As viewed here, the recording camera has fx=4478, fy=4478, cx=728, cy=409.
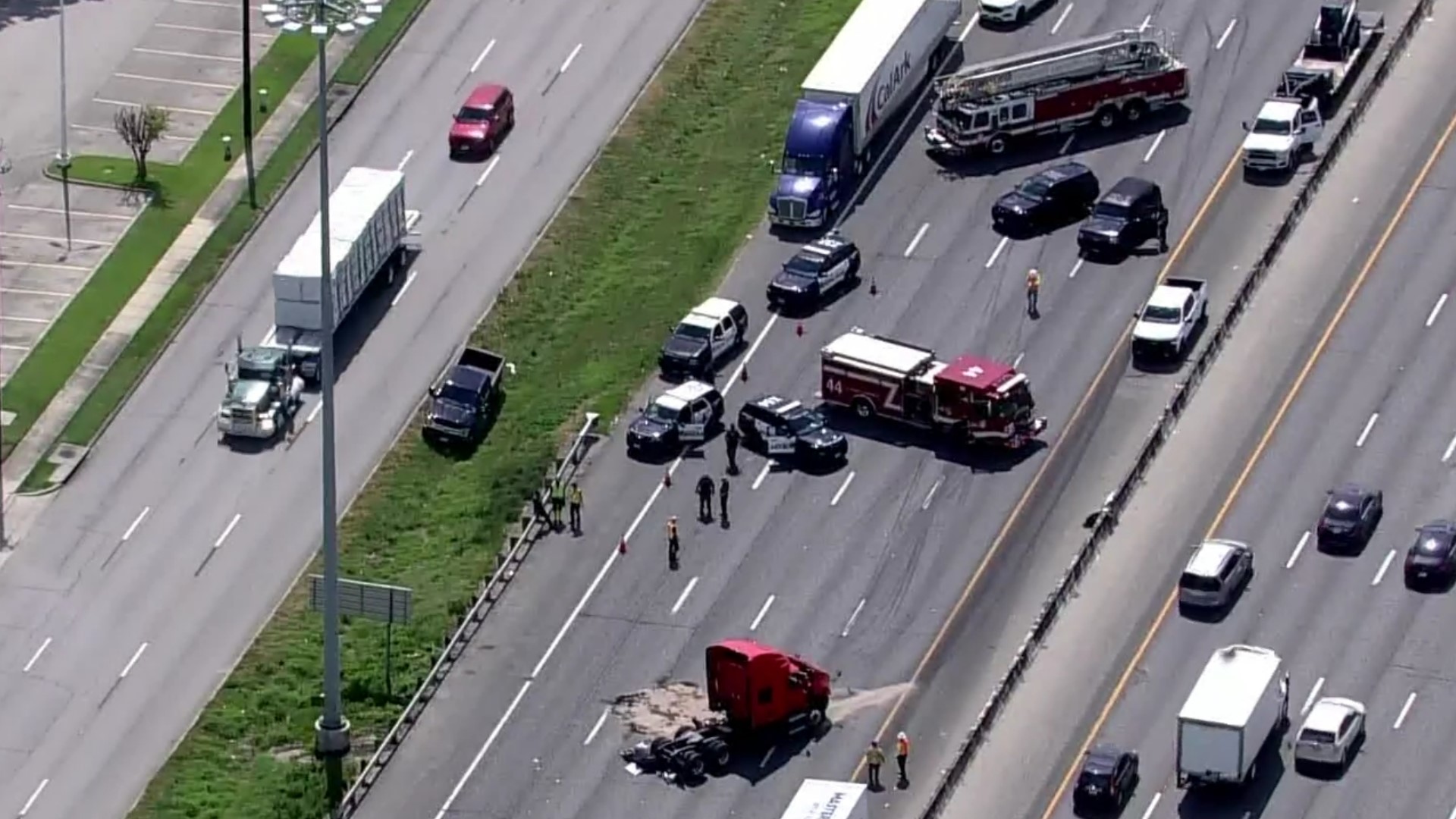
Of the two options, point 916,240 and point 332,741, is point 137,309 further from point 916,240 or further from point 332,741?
point 332,741

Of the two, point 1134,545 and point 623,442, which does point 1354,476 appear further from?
point 623,442

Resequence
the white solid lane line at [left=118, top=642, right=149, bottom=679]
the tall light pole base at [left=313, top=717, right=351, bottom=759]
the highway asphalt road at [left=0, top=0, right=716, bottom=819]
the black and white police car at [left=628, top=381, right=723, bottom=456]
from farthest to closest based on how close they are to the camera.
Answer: the black and white police car at [left=628, top=381, right=723, bottom=456]
the white solid lane line at [left=118, top=642, right=149, bottom=679]
the highway asphalt road at [left=0, top=0, right=716, bottom=819]
the tall light pole base at [left=313, top=717, right=351, bottom=759]

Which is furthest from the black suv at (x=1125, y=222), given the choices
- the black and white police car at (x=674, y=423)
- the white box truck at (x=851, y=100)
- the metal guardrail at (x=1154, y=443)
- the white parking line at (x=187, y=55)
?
the white parking line at (x=187, y=55)

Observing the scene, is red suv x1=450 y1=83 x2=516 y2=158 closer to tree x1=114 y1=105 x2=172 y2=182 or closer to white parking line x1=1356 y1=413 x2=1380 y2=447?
tree x1=114 y1=105 x2=172 y2=182

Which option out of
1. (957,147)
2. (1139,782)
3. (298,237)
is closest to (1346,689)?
(1139,782)

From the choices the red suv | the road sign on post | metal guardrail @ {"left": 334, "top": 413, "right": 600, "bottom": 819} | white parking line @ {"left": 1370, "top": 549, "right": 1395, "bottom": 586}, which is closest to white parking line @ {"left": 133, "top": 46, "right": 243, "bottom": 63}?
the red suv

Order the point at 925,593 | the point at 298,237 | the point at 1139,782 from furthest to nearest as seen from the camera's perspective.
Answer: the point at 298,237, the point at 925,593, the point at 1139,782
